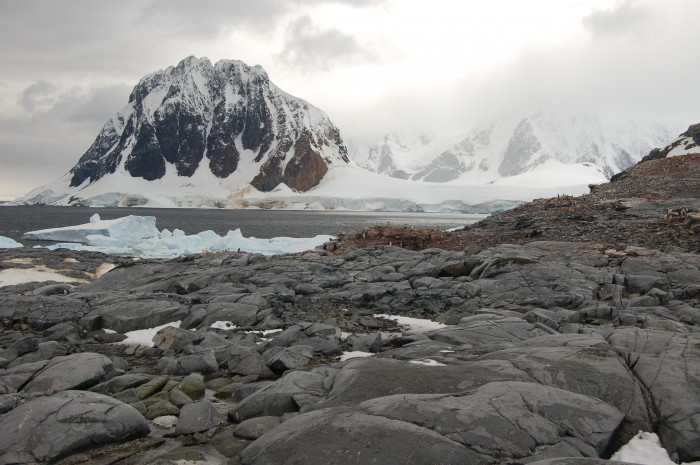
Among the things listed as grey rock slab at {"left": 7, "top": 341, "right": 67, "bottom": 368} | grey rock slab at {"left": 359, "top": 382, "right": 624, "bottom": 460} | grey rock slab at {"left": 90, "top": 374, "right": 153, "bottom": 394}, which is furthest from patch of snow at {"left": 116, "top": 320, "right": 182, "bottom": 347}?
grey rock slab at {"left": 359, "top": 382, "right": 624, "bottom": 460}

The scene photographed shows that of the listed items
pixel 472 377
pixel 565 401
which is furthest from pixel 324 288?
pixel 565 401

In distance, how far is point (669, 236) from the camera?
768 inches

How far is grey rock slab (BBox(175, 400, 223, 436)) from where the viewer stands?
22.7ft

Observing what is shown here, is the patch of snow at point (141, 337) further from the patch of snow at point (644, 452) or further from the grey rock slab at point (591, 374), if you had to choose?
the patch of snow at point (644, 452)

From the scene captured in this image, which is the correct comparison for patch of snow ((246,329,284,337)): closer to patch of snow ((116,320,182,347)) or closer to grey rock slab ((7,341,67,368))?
patch of snow ((116,320,182,347))

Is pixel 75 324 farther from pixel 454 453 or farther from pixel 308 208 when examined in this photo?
pixel 308 208

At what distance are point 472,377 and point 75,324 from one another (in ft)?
37.8

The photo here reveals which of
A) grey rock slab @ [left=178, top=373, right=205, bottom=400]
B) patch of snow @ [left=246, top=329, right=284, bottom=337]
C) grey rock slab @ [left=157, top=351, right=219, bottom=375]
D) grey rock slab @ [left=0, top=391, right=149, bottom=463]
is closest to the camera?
grey rock slab @ [left=0, top=391, right=149, bottom=463]

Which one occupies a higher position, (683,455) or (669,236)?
(669,236)

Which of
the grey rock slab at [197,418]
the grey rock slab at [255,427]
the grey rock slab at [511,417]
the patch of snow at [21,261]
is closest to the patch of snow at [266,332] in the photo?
the grey rock slab at [197,418]

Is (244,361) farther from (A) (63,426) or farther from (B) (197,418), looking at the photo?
(A) (63,426)

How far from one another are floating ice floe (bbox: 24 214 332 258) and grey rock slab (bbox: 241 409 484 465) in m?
30.4

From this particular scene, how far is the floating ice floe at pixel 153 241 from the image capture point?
41.0 metres

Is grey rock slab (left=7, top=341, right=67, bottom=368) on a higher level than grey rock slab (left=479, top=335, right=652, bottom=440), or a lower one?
lower
